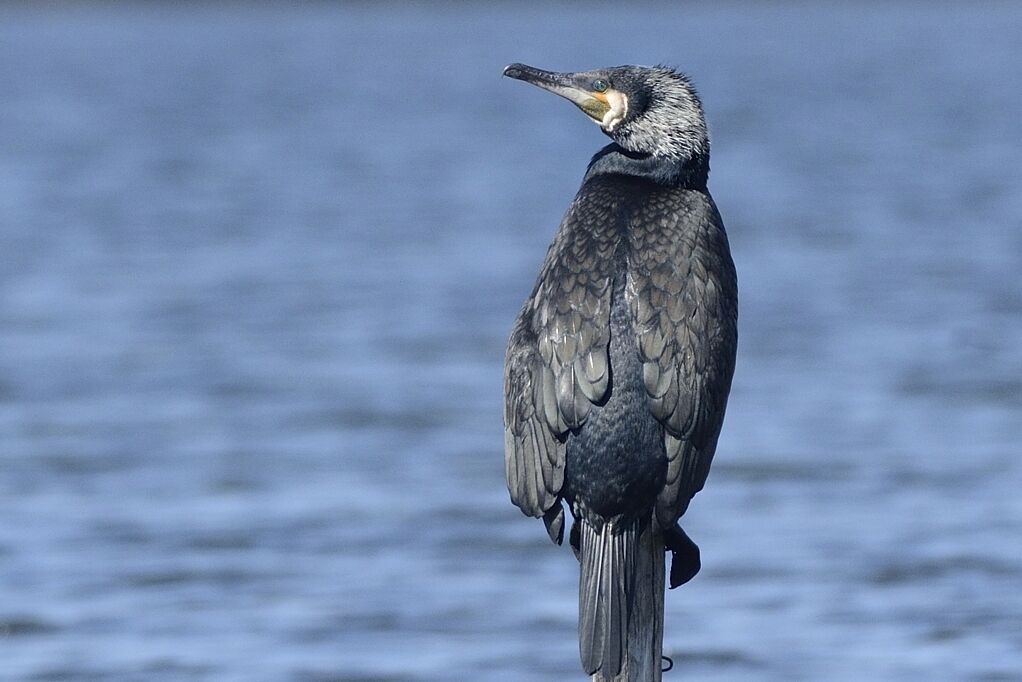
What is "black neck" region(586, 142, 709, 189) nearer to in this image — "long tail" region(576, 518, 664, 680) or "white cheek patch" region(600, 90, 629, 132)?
"white cheek patch" region(600, 90, 629, 132)

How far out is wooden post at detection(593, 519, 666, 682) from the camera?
454 centimetres

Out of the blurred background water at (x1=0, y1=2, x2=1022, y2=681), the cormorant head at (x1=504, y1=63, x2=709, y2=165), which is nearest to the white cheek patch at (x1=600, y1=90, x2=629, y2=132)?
the cormorant head at (x1=504, y1=63, x2=709, y2=165)

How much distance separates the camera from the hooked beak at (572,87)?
4.86 m

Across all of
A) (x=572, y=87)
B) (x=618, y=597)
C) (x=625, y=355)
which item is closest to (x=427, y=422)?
(x=572, y=87)

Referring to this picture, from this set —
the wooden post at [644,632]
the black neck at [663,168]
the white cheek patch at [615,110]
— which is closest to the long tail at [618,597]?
the wooden post at [644,632]

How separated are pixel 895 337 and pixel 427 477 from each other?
4.31 metres

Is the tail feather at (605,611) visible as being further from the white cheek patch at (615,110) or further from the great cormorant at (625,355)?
the white cheek patch at (615,110)

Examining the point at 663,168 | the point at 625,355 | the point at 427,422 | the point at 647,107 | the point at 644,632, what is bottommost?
the point at 644,632

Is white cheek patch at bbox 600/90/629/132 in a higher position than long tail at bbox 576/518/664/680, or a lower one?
higher

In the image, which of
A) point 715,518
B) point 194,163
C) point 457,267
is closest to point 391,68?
point 194,163

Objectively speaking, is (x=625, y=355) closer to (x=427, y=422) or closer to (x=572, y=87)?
(x=572, y=87)

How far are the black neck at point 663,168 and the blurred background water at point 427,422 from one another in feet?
9.59

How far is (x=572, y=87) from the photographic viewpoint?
487 centimetres

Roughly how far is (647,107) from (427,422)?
21.6 ft
